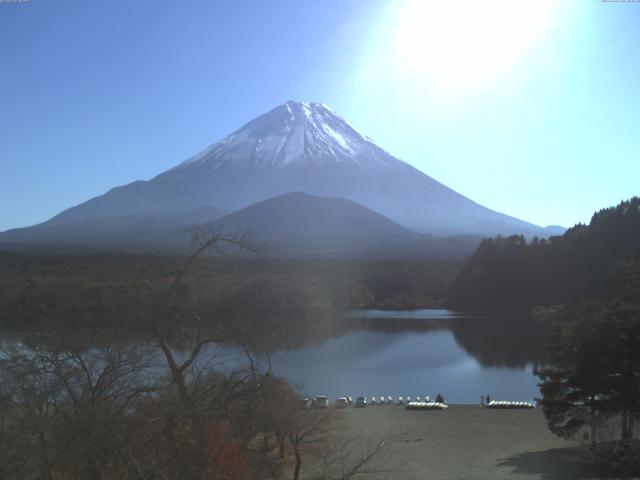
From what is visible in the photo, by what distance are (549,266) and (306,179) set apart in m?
A: 51.7

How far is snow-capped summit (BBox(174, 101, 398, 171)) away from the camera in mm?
84875

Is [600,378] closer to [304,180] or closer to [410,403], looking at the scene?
[410,403]

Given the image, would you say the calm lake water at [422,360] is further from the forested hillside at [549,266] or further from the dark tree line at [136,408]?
the dark tree line at [136,408]

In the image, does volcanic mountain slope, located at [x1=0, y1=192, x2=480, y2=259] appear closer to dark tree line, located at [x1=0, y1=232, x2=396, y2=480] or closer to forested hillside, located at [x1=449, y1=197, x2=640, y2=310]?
forested hillside, located at [x1=449, y1=197, x2=640, y2=310]

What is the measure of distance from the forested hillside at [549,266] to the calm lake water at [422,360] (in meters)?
4.51

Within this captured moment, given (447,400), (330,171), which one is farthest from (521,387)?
(330,171)

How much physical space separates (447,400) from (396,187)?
234ft

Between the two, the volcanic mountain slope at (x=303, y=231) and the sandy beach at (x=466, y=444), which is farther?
the volcanic mountain slope at (x=303, y=231)

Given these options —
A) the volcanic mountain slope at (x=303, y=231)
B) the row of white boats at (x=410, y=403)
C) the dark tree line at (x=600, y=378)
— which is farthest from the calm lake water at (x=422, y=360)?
the volcanic mountain slope at (x=303, y=231)

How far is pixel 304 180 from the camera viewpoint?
8294 cm

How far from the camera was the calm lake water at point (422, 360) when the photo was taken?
1535 centimetres

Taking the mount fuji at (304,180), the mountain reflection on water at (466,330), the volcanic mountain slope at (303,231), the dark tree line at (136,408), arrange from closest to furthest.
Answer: the dark tree line at (136,408), the mountain reflection on water at (466,330), the volcanic mountain slope at (303,231), the mount fuji at (304,180)

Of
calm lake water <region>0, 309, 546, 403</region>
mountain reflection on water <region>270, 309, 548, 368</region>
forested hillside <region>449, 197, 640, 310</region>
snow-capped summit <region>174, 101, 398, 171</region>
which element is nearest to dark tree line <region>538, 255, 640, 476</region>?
calm lake water <region>0, 309, 546, 403</region>

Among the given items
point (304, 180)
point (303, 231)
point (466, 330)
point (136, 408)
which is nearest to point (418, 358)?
point (466, 330)
